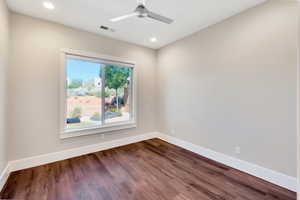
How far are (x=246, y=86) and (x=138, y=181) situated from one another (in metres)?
2.50

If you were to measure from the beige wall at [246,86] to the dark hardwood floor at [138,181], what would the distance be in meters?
0.49

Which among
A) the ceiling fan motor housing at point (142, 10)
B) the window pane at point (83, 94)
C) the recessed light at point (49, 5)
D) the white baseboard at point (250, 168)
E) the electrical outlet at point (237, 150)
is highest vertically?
the recessed light at point (49, 5)

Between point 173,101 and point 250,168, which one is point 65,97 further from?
point 250,168

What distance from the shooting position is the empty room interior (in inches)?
76.5

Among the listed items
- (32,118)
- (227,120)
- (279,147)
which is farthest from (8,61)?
(279,147)

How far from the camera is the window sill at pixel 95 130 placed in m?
2.87

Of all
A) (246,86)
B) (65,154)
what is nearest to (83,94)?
(65,154)

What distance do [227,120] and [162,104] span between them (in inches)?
76.8

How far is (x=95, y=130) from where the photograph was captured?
10.6 feet

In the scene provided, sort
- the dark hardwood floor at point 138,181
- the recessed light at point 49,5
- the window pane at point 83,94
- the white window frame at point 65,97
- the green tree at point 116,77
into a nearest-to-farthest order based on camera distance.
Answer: the dark hardwood floor at point 138,181 → the recessed light at point 49,5 → the white window frame at point 65,97 → the window pane at point 83,94 → the green tree at point 116,77

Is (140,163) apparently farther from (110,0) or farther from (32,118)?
(110,0)

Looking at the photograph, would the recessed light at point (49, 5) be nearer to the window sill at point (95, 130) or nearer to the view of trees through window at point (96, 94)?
the view of trees through window at point (96, 94)

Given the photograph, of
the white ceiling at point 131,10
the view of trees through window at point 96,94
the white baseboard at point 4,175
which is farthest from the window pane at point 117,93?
the white baseboard at point 4,175

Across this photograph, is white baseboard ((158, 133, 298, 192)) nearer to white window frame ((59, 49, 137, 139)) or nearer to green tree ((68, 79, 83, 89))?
white window frame ((59, 49, 137, 139))
